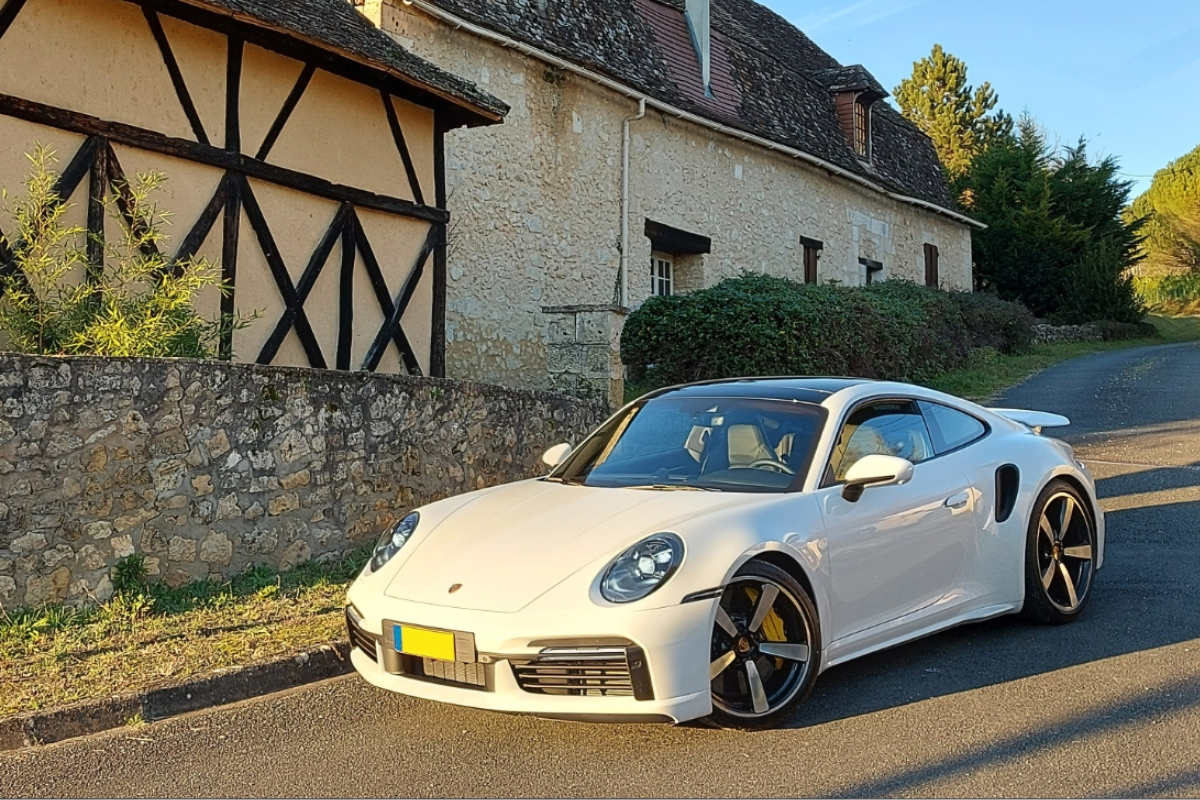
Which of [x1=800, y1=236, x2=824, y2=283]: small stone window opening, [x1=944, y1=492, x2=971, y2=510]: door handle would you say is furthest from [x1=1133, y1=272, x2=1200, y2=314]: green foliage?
[x1=944, y1=492, x2=971, y2=510]: door handle

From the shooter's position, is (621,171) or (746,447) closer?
(746,447)

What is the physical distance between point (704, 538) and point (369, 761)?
1.47m

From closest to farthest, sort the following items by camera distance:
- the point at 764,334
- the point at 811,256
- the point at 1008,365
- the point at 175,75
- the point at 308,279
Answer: the point at 175,75
the point at 308,279
the point at 764,334
the point at 811,256
the point at 1008,365

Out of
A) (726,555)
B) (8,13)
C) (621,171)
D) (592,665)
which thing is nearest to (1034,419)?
(726,555)

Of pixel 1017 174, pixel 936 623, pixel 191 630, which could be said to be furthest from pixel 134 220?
pixel 1017 174

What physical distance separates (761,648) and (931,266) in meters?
25.2

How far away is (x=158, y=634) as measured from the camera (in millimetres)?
5613

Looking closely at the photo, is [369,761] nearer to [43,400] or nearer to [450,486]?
[43,400]

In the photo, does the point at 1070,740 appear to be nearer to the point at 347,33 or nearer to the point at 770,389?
the point at 770,389

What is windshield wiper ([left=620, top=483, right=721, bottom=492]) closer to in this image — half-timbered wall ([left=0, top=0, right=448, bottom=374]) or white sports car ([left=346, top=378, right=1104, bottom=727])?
white sports car ([left=346, top=378, right=1104, bottom=727])

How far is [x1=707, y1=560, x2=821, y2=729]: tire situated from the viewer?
4176 millimetres

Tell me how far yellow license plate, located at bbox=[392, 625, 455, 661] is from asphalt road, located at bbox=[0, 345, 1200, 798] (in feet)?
1.19

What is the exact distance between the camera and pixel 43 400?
582 cm

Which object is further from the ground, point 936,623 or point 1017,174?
point 1017,174
